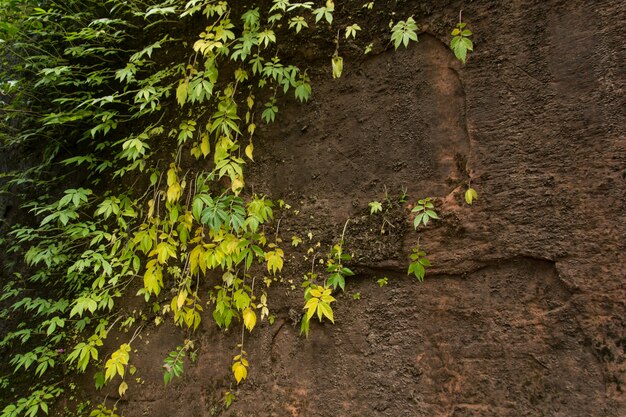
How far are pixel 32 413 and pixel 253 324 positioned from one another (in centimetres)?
163

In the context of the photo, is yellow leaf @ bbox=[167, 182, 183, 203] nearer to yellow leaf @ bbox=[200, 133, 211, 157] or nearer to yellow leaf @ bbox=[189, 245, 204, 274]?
yellow leaf @ bbox=[200, 133, 211, 157]

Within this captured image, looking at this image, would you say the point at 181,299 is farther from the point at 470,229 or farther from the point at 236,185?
the point at 470,229

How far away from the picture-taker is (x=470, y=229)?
2.00 m

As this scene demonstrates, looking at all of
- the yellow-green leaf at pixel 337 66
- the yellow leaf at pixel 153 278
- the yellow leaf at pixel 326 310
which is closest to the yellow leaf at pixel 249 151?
the yellow-green leaf at pixel 337 66

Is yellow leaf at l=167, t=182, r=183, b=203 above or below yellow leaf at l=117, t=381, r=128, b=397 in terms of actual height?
above

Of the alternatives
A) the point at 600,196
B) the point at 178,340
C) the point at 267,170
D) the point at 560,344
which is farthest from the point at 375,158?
the point at 178,340

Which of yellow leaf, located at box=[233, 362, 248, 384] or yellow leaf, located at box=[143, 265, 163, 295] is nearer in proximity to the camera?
yellow leaf, located at box=[233, 362, 248, 384]

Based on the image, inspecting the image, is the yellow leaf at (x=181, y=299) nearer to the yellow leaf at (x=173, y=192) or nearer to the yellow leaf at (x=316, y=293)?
the yellow leaf at (x=173, y=192)

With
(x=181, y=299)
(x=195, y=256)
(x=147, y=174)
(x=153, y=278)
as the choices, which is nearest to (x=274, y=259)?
(x=195, y=256)

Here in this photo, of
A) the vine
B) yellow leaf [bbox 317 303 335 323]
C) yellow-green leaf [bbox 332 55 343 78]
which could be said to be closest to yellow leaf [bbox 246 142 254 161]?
the vine

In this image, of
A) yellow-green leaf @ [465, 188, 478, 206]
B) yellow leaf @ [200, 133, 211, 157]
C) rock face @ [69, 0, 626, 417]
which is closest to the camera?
rock face @ [69, 0, 626, 417]

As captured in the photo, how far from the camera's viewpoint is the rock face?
5.74 ft

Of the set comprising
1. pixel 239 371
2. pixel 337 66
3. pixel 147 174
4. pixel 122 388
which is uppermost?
pixel 337 66

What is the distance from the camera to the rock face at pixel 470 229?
1.75m
